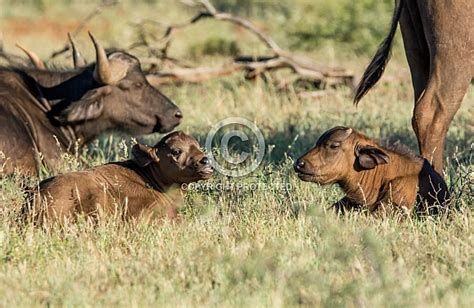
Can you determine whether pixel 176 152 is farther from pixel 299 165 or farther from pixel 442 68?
pixel 442 68

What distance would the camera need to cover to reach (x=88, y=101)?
37.6 feet

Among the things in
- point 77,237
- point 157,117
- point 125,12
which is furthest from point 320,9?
point 77,237

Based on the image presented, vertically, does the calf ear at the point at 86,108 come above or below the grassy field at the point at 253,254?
below

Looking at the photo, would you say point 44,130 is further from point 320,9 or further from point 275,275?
point 320,9

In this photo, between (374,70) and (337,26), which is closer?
(374,70)

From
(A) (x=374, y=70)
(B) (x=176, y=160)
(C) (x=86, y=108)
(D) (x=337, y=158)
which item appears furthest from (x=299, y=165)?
(C) (x=86, y=108)

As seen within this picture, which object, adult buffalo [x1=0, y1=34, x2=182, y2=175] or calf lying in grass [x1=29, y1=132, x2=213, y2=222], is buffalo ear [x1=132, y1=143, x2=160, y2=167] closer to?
calf lying in grass [x1=29, y1=132, x2=213, y2=222]

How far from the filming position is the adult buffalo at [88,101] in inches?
446

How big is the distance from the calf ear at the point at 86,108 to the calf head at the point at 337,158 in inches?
164

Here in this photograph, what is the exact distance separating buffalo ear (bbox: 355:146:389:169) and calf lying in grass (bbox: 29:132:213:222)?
1027 millimetres

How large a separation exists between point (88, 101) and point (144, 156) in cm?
341

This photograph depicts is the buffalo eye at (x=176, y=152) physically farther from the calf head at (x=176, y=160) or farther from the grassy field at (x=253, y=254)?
the grassy field at (x=253, y=254)
